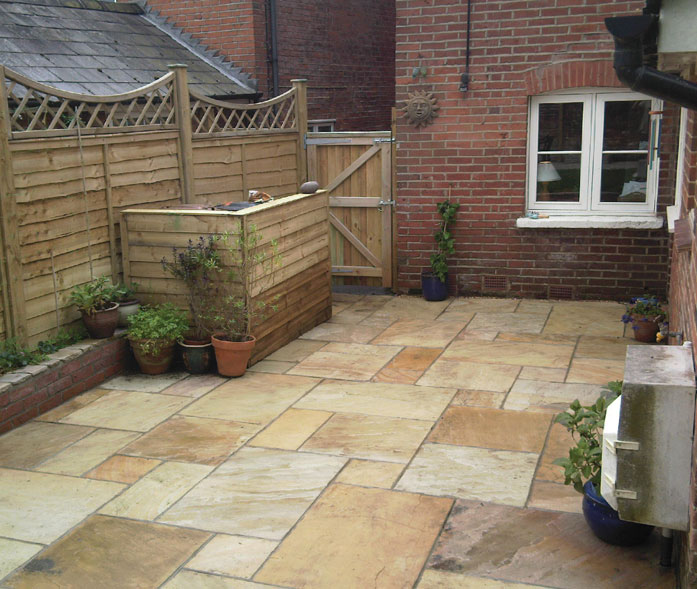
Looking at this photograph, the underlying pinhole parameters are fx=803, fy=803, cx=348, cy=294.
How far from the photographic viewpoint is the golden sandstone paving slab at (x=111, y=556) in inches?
143

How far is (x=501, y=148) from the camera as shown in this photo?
8.57 metres

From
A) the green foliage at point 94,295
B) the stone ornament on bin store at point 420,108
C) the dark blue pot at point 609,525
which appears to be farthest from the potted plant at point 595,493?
Result: the stone ornament on bin store at point 420,108

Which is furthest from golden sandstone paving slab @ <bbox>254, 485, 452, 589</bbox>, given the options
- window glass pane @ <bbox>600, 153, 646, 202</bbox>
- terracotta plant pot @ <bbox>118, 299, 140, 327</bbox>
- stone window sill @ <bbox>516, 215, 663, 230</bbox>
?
window glass pane @ <bbox>600, 153, 646, 202</bbox>

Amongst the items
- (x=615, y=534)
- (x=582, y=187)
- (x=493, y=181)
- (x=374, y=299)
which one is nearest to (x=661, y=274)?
(x=582, y=187)

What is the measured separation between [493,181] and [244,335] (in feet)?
11.9

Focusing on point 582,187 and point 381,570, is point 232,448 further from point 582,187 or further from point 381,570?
point 582,187

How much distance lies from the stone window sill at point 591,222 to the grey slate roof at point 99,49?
3.91m

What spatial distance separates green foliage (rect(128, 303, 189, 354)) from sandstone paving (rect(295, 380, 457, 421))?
1.23 meters

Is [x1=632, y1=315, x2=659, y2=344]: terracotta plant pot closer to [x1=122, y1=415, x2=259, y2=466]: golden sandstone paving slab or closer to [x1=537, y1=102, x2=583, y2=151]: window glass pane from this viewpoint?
[x1=537, y1=102, x2=583, y2=151]: window glass pane

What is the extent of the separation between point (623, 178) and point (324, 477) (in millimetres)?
5318

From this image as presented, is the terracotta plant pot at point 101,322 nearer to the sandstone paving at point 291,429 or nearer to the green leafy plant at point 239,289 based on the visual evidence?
the green leafy plant at point 239,289

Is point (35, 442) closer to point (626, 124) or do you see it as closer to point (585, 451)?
point (585, 451)

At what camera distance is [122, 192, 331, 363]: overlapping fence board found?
647 cm

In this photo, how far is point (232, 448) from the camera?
5043mm
